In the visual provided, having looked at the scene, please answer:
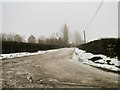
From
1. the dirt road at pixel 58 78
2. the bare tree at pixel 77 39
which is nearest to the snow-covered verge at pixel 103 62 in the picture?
the dirt road at pixel 58 78

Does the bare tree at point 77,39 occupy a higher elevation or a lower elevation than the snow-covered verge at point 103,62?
higher

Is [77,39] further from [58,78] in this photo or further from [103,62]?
[58,78]

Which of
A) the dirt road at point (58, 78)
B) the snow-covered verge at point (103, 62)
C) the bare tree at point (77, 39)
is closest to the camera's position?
the dirt road at point (58, 78)

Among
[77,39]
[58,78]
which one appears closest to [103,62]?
[58,78]

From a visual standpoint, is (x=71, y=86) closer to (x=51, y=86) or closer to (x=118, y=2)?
(x=51, y=86)

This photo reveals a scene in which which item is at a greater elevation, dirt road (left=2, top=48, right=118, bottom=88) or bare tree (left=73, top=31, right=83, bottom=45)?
bare tree (left=73, top=31, right=83, bottom=45)

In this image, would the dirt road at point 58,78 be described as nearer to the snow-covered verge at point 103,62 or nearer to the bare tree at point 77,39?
the snow-covered verge at point 103,62

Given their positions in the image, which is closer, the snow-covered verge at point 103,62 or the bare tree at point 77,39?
the snow-covered verge at point 103,62

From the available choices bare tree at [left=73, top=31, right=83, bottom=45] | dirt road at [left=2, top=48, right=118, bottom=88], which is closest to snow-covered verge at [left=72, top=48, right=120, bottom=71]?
dirt road at [left=2, top=48, right=118, bottom=88]

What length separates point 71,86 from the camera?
218cm

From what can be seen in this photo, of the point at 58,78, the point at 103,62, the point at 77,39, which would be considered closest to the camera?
the point at 58,78

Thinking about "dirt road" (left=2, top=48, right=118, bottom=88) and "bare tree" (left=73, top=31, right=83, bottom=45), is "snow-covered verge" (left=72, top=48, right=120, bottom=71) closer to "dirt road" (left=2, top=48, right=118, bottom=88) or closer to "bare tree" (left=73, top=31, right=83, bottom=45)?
"dirt road" (left=2, top=48, right=118, bottom=88)

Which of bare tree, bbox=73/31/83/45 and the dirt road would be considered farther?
bare tree, bbox=73/31/83/45

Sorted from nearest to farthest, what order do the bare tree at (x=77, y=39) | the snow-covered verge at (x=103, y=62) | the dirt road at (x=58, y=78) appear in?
the dirt road at (x=58, y=78), the snow-covered verge at (x=103, y=62), the bare tree at (x=77, y=39)
